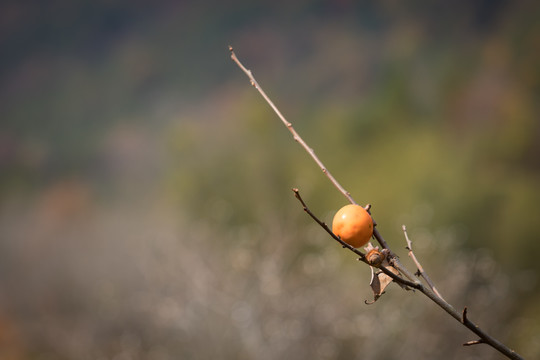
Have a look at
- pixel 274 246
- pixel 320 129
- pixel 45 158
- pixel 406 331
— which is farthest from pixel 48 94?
pixel 406 331

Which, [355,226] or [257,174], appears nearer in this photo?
[355,226]

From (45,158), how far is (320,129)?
2.23 meters

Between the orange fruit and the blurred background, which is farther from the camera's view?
the blurred background

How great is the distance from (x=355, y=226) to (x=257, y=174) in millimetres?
3339

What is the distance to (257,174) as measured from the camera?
12.9 ft

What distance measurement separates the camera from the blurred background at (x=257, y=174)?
10.4 feet

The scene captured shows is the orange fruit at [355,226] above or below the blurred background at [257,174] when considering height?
below

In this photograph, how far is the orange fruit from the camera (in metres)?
0.59

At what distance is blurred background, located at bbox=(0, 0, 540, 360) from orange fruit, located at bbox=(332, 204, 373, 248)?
93.1 inches

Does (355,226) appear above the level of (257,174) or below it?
below

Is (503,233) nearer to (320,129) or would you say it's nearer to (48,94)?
(320,129)

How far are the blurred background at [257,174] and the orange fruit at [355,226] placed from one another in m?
2.37

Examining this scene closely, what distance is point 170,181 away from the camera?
13.8ft

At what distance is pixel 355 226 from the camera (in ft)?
1.92
